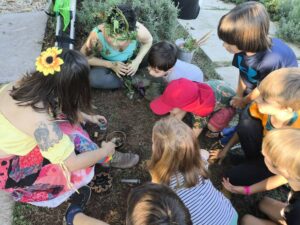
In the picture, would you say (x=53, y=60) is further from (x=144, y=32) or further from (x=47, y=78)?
(x=144, y=32)

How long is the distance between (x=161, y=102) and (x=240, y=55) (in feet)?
2.28

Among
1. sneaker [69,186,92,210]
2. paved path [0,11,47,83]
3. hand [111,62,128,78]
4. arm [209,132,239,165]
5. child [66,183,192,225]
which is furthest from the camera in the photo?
paved path [0,11,47,83]

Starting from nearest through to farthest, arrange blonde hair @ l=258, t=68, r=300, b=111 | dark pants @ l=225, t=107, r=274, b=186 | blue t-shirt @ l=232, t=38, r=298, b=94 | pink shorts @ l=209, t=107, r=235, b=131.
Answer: blonde hair @ l=258, t=68, r=300, b=111, dark pants @ l=225, t=107, r=274, b=186, blue t-shirt @ l=232, t=38, r=298, b=94, pink shorts @ l=209, t=107, r=235, b=131

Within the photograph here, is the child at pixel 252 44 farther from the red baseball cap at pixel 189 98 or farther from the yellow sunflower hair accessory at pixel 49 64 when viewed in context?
the yellow sunflower hair accessory at pixel 49 64

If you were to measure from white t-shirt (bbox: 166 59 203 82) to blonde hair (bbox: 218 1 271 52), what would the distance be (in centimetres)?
53

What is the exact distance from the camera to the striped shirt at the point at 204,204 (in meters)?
1.75

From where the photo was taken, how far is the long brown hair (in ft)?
5.77

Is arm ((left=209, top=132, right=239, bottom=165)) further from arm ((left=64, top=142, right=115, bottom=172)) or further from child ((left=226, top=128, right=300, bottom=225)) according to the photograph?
arm ((left=64, top=142, right=115, bottom=172))

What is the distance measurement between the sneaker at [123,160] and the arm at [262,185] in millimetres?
673

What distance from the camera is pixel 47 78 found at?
176 centimetres

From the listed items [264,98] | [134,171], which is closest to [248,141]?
[264,98]

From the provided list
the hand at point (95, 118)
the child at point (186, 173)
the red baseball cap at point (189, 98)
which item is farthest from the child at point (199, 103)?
the child at point (186, 173)

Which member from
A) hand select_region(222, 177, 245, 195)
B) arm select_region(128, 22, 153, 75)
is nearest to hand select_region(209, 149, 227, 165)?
hand select_region(222, 177, 245, 195)

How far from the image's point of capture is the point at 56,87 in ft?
5.82
